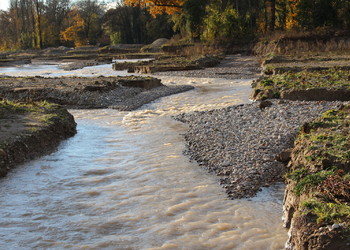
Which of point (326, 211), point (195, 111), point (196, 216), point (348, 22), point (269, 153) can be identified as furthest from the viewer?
point (348, 22)

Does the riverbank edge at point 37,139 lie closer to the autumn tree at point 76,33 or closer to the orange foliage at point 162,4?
the orange foliage at point 162,4

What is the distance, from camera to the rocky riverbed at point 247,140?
20.0 ft

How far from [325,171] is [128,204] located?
100.0 inches

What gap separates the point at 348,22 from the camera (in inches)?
1176

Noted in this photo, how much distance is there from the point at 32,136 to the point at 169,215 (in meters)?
3.95

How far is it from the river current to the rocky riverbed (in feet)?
0.72

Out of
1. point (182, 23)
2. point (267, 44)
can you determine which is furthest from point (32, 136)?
point (182, 23)

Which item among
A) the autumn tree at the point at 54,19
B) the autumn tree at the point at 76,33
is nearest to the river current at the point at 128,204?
the autumn tree at the point at 76,33

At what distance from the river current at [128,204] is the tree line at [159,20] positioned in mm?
26220

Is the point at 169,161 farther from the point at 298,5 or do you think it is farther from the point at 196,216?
the point at 298,5

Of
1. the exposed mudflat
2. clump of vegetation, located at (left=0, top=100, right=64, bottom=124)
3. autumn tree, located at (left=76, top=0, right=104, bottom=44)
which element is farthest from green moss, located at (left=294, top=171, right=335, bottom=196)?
autumn tree, located at (left=76, top=0, right=104, bottom=44)

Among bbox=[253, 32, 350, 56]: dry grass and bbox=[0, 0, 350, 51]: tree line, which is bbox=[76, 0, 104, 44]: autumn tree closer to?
bbox=[0, 0, 350, 51]: tree line

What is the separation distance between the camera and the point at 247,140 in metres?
7.46

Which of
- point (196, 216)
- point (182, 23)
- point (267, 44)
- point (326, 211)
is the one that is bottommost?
point (196, 216)
